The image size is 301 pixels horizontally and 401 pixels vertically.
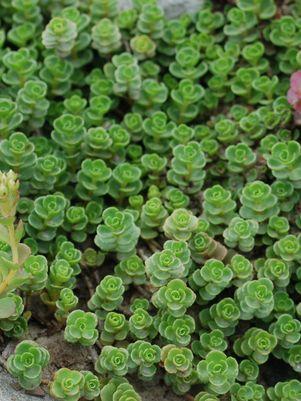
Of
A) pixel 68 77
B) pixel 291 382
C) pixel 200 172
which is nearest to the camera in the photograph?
pixel 291 382

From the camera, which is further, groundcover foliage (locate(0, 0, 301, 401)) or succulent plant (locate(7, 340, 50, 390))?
groundcover foliage (locate(0, 0, 301, 401))

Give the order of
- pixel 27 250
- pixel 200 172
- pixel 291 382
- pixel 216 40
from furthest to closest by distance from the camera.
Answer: pixel 216 40
pixel 200 172
pixel 291 382
pixel 27 250

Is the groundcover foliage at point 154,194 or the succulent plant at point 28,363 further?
the groundcover foliage at point 154,194

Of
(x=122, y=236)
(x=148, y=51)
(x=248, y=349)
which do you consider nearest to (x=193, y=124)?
(x=148, y=51)

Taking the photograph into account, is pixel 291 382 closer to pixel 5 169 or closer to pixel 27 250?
pixel 27 250

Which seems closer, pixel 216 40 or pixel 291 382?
pixel 291 382

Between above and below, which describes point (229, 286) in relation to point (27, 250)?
below

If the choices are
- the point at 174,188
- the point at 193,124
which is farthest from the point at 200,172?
the point at 193,124

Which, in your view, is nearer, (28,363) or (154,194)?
(28,363)
